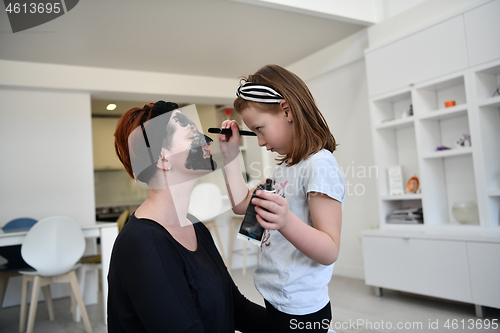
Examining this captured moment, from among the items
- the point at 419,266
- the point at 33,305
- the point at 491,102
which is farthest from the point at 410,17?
the point at 33,305

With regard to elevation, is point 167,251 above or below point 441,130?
below

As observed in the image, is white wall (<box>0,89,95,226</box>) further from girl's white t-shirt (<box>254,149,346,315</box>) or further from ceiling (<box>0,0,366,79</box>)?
girl's white t-shirt (<box>254,149,346,315</box>)

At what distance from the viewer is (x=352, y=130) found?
167 inches

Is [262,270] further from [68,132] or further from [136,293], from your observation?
[68,132]

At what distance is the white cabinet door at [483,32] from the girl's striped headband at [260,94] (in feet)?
7.56

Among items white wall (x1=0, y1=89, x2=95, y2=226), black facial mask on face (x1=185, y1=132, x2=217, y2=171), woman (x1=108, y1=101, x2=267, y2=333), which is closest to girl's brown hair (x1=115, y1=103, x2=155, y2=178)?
woman (x1=108, y1=101, x2=267, y2=333)

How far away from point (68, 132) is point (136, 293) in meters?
4.07

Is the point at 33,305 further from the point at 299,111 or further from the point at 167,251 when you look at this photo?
the point at 299,111

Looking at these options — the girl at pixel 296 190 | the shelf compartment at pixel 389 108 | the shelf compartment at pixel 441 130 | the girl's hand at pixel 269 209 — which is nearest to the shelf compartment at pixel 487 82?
the shelf compartment at pixel 441 130

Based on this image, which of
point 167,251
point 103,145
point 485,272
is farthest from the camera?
point 103,145

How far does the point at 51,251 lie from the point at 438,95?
10.8 ft

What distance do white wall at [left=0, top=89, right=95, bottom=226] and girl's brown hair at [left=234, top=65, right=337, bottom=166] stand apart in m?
3.84

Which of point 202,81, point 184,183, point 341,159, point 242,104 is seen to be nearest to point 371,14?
point 341,159

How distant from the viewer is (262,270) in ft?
3.74
